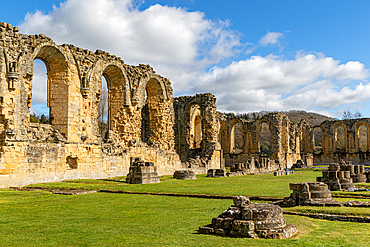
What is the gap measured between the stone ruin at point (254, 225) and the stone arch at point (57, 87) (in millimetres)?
12645

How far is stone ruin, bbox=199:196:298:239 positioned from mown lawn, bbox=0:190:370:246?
0.60 ft

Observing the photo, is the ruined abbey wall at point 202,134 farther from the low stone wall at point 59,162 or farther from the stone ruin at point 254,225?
the stone ruin at point 254,225

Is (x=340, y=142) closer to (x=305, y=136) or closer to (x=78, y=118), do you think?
(x=305, y=136)

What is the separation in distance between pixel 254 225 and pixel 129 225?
2.12m

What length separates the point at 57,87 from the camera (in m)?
17.1

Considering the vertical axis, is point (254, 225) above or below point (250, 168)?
below

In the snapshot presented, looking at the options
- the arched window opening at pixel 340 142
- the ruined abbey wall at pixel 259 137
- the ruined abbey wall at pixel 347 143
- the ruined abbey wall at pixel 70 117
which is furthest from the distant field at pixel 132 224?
the arched window opening at pixel 340 142

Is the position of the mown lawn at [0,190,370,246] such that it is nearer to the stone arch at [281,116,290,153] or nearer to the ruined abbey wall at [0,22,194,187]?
the ruined abbey wall at [0,22,194,187]

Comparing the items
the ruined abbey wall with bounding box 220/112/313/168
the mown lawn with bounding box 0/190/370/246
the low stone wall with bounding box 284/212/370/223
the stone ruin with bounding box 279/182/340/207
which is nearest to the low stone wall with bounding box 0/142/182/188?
the mown lawn with bounding box 0/190/370/246

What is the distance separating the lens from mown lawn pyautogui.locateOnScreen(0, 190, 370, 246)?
194 inches

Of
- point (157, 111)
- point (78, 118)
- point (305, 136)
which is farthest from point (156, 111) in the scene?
point (305, 136)

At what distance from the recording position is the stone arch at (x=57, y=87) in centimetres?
1677

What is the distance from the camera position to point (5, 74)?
45.9 feet

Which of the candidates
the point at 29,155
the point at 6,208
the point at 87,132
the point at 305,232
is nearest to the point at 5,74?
the point at 29,155
